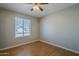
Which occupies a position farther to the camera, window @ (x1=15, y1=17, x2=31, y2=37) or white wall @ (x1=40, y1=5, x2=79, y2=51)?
white wall @ (x1=40, y1=5, x2=79, y2=51)

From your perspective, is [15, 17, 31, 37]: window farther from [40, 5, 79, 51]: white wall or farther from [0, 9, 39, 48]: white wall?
[40, 5, 79, 51]: white wall

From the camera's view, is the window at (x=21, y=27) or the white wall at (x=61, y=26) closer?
the window at (x=21, y=27)

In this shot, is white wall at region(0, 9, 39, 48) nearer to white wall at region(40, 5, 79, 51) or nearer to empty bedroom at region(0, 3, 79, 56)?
empty bedroom at region(0, 3, 79, 56)

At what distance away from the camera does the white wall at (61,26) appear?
4.01 feet

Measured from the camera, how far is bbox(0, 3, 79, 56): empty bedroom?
116 centimetres

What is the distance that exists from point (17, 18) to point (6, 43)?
475mm

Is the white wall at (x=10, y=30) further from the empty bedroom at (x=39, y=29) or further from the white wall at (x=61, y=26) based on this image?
the white wall at (x=61, y=26)

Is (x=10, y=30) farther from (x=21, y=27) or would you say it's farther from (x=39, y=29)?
(x=39, y=29)

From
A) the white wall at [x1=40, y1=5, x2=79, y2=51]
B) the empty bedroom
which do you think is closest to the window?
the empty bedroom

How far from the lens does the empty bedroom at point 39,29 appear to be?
1.16 meters

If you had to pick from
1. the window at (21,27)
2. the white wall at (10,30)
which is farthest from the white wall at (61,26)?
the window at (21,27)

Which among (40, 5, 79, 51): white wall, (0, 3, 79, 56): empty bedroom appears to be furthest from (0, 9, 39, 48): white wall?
(40, 5, 79, 51): white wall

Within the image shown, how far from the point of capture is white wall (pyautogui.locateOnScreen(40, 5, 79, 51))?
1.22 metres

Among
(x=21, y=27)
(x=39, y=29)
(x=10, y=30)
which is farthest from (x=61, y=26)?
(x=10, y=30)
